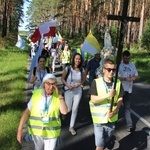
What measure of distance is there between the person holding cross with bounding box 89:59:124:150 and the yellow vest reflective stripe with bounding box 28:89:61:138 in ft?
2.94

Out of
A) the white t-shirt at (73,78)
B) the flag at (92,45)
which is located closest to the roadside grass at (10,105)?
the white t-shirt at (73,78)

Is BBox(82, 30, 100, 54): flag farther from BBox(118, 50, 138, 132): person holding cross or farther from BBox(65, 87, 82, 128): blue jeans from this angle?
BBox(65, 87, 82, 128): blue jeans

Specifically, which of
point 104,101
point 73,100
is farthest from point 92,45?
point 104,101

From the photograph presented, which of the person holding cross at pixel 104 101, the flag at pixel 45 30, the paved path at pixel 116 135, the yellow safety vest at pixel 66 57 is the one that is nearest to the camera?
the person holding cross at pixel 104 101

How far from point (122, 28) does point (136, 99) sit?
7.56 metres

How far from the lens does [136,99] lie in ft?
40.2

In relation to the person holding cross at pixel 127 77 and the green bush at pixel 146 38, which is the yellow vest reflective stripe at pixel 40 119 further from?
the green bush at pixel 146 38

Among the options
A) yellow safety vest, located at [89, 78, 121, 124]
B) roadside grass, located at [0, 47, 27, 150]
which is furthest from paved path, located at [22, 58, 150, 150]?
yellow safety vest, located at [89, 78, 121, 124]

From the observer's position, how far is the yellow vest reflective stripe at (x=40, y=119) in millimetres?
4750

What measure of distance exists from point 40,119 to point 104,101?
125 cm

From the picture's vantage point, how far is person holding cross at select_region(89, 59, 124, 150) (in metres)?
5.42

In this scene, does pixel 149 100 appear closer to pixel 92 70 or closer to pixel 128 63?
pixel 92 70

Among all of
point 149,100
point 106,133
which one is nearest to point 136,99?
point 149,100

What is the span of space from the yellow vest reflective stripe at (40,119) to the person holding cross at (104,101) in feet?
2.94
